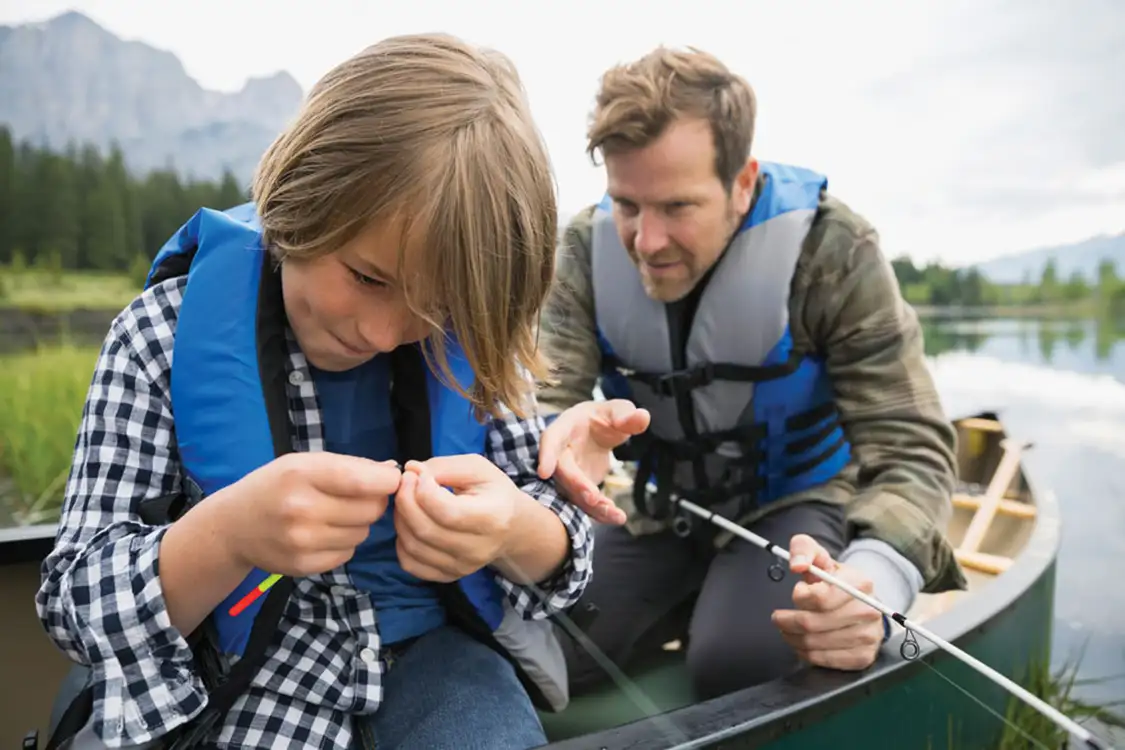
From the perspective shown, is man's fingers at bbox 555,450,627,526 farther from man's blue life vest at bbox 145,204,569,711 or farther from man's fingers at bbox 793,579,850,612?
man's fingers at bbox 793,579,850,612

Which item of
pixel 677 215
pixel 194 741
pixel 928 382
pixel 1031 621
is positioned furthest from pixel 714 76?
pixel 194 741

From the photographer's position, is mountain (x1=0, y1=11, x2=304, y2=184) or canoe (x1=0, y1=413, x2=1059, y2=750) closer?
canoe (x1=0, y1=413, x2=1059, y2=750)

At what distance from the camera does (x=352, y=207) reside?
785mm

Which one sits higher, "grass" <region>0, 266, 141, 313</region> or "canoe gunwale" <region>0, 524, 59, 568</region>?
"grass" <region>0, 266, 141, 313</region>

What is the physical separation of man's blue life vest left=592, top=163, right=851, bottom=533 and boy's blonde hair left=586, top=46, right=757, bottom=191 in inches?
6.5

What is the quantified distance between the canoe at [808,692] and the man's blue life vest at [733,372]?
1.46 feet

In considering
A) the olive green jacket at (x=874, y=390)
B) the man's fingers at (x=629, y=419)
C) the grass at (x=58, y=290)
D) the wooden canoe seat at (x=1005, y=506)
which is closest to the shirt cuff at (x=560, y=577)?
the man's fingers at (x=629, y=419)

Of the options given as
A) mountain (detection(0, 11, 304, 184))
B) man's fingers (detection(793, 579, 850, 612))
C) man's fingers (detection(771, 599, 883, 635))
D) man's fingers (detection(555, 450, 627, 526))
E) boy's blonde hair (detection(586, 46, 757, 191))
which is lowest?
man's fingers (detection(771, 599, 883, 635))

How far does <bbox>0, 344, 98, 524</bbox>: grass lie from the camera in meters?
3.00

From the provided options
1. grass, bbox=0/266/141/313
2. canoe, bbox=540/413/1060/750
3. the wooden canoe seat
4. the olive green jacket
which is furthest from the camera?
grass, bbox=0/266/141/313

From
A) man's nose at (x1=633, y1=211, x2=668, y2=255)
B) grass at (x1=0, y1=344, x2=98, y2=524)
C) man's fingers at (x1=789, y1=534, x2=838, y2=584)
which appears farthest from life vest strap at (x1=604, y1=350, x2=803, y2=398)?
grass at (x1=0, y1=344, x2=98, y2=524)

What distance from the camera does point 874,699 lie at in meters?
1.18

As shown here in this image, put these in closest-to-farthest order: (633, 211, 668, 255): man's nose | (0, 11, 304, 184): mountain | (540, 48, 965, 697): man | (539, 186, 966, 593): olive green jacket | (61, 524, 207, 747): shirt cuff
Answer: (61, 524, 207, 747): shirt cuff
(539, 186, 966, 593): olive green jacket
(540, 48, 965, 697): man
(633, 211, 668, 255): man's nose
(0, 11, 304, 184): mountain

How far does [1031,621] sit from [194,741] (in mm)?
1716
